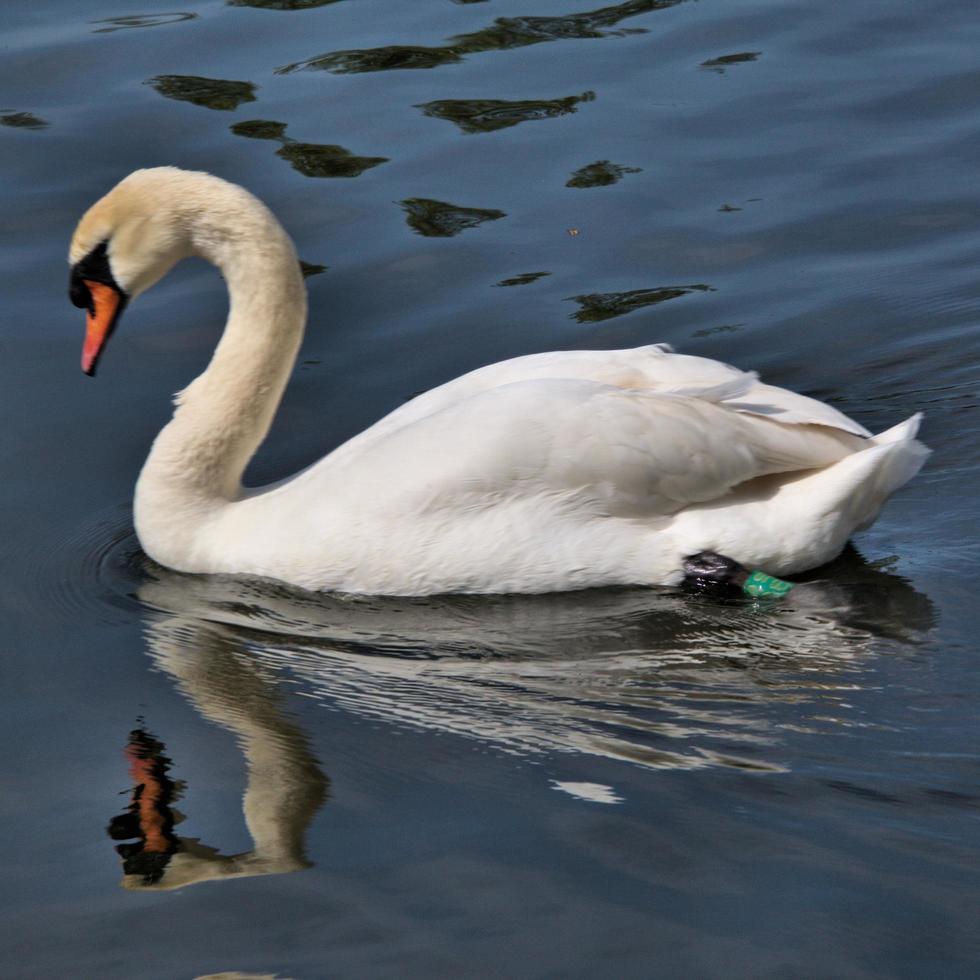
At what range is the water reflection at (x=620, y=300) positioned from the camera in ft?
28.2

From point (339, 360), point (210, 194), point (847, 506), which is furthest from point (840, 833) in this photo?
point (339, 360)

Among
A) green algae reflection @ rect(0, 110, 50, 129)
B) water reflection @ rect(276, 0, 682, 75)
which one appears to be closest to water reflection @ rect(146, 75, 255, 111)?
water reflection @ rect(276, 0, 682, 75)

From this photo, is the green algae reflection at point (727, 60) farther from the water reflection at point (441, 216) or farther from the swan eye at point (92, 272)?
the swan eye at point (92, 272)

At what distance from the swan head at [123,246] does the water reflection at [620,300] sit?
2.39 metres

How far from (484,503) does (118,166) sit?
498 cm

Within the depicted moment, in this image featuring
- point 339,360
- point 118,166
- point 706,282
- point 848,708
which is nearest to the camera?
point 848,708

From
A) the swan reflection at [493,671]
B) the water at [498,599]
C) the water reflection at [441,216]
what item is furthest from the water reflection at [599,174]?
the swan reflection at [493,671]

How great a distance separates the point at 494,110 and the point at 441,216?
1.45 metres

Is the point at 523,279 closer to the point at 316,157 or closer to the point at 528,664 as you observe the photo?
the point at 316,157

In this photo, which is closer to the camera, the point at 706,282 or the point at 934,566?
the point at 934,566

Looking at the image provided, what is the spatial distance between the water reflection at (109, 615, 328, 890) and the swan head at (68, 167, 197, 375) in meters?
1.38

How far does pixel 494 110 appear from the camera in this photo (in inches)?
428

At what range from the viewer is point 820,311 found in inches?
335

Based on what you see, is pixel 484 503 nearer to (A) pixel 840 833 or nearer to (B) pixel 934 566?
(B) pixel 934 566
